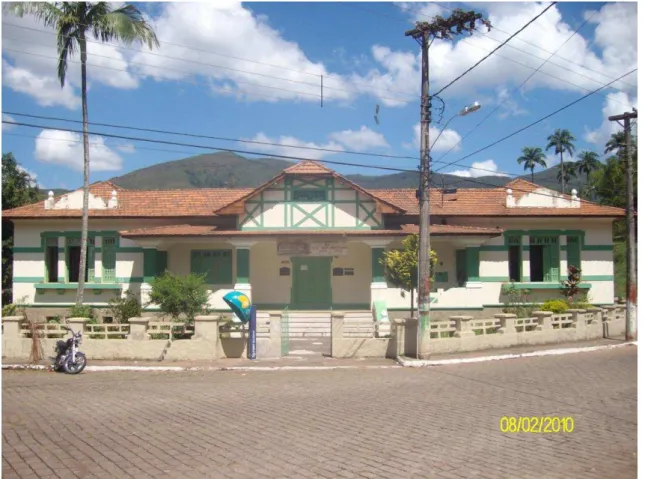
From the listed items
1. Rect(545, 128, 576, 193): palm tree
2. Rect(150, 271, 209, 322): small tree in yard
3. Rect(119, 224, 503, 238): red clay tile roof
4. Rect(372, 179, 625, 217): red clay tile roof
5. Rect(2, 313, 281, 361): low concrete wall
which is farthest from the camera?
Rect(545, 128, 576, 193): palm tree

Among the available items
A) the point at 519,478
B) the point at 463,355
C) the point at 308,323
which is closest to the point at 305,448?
the point at 519,478

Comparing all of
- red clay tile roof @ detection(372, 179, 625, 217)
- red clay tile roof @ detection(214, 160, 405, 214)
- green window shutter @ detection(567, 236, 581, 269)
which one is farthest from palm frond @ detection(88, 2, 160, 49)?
green window shutter @ detection(567, 236, 581, 269)

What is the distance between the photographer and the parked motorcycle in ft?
41.2

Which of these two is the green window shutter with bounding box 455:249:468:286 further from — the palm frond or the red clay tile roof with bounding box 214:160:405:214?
the palm frond

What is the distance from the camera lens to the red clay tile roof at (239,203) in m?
21.6

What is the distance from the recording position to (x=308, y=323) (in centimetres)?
1886

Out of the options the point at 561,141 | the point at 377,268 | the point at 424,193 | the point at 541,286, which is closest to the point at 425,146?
the point at 424,193

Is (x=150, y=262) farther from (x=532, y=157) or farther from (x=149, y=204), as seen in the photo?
(x=532, y=157)

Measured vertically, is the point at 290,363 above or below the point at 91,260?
below

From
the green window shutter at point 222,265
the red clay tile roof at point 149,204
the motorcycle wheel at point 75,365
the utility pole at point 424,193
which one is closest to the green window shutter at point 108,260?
the red clay tile roof at point 149,204

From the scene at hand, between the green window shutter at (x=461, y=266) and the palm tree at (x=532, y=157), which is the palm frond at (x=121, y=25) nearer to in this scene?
the green window shutter at (x=461, y=266)

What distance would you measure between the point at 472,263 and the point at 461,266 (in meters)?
0.78
